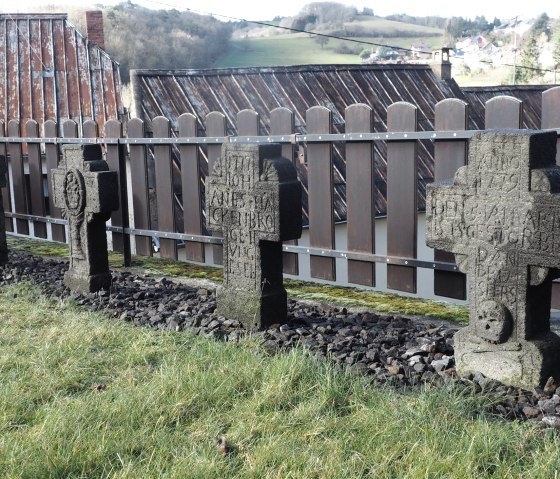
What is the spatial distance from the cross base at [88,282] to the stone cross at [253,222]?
1513 mm

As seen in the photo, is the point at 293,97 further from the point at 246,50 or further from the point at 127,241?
the point at 246,50

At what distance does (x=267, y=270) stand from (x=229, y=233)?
1.20 ft

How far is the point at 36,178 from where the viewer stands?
9148 millimetres

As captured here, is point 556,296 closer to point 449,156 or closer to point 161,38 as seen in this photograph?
point 449,156

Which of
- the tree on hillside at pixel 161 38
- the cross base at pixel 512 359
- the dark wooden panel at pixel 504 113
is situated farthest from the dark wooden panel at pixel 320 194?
the tree on hillside at pixel 161 38

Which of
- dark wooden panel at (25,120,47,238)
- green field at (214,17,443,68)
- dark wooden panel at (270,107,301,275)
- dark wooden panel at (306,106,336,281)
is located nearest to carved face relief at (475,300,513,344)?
dark wooden panel at (306,106,336,281)

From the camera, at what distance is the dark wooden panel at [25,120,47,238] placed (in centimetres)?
892

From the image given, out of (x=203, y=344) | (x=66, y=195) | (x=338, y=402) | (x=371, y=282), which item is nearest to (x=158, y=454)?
(x=338, y=402)

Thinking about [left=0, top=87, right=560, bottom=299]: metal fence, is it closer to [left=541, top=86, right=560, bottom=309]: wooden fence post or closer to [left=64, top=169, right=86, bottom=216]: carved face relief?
[left=541, top=86, right=560, bottom=309]: wooden fence post

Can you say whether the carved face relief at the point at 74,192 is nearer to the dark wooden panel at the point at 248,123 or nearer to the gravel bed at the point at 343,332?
the gravel bed at the point at 343,332

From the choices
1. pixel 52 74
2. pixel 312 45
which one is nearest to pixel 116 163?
pixel 52 74

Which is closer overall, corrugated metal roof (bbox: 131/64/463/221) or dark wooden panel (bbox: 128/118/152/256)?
dark wooden panel (bbox: 128/118/152/256)

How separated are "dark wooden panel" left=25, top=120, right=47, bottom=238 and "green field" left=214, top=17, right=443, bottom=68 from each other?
2095 inches

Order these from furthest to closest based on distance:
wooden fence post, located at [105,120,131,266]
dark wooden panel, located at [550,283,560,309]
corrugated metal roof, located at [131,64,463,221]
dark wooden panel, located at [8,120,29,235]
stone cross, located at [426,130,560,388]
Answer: corrugated metal roof, located at [131,64,463,221] < dark wooden panel, located at [8,120,29,235] < wooden fence post, located at [105,120,131,266] < dark wooden panel, located at [550,283,560,309] < stone cross, located at [426,130,560,388]
